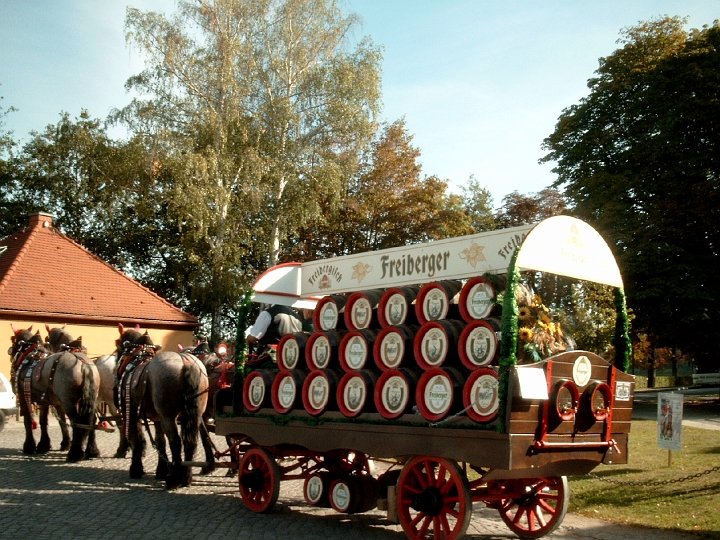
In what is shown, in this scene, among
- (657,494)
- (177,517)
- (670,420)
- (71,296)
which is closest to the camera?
(177,517)

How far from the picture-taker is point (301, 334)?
7.94 metres

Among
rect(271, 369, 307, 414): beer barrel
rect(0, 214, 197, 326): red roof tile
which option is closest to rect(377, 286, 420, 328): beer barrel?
rect(271, 369, 307, 414): beer barrel

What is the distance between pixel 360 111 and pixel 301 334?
2195cm

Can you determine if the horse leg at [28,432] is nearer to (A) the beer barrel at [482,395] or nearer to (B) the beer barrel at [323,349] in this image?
(B) the beer barrel at [323,349]

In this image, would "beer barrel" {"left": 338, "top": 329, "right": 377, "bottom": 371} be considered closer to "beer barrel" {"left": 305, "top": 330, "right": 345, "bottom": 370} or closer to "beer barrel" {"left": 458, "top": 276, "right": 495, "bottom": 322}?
"beer barrel" {"left": 305, "top": 330, "right": 345, "bottom": 370}

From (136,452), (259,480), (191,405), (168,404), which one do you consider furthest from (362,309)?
(136,452)

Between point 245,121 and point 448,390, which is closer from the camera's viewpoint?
point 448,390

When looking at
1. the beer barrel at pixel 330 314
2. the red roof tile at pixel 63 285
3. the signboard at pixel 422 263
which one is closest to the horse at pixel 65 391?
the signboard at pixel 422 263

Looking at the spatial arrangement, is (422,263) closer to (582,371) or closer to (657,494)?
(582,371)

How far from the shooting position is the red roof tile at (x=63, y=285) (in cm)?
2181

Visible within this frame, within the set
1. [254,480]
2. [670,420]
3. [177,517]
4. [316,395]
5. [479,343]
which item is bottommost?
[177,517]

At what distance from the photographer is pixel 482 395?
608cm

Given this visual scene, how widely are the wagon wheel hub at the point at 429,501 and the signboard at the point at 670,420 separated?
474 cm

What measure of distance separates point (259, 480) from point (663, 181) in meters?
19.8
